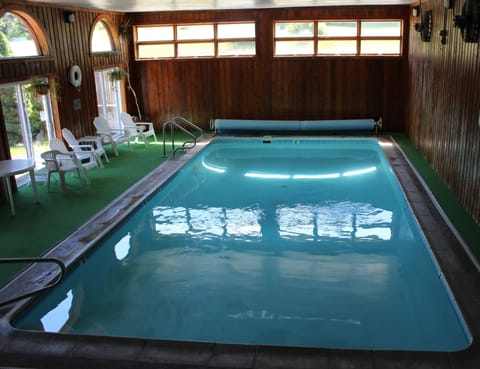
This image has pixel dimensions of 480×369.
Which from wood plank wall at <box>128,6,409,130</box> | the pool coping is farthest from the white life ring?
the pool coping

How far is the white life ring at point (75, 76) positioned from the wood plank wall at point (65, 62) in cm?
8

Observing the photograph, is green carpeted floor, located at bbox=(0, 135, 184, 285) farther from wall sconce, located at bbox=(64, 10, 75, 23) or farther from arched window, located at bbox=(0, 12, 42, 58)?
wall sconce, located at bbox=(64, 10, 75, 23)

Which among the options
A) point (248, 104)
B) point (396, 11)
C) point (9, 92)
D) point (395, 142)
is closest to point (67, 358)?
point (9, 92)

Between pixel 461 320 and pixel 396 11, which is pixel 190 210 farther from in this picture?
pixel 396 11

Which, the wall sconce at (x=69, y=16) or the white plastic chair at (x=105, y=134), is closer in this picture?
the wall sconce at (x=69, y=16)

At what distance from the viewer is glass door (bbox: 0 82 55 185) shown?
7.73 metres

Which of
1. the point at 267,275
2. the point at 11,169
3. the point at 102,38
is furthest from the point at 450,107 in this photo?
the point at 102,38

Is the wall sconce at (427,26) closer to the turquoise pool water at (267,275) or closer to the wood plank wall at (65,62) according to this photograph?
the turquoise pool water at (267,275)

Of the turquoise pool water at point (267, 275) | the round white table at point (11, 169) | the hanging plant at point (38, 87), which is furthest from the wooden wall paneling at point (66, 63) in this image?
the turquoise pool water at point (267, 275)

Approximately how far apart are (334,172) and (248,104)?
12.9ft

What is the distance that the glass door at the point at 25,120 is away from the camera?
7.73m

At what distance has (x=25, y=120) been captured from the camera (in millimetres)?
8078

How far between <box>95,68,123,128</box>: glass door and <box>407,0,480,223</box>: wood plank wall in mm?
6588

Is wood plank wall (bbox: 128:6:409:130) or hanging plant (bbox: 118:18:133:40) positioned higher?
hanging plant (bbox: 118:18:133:40)
